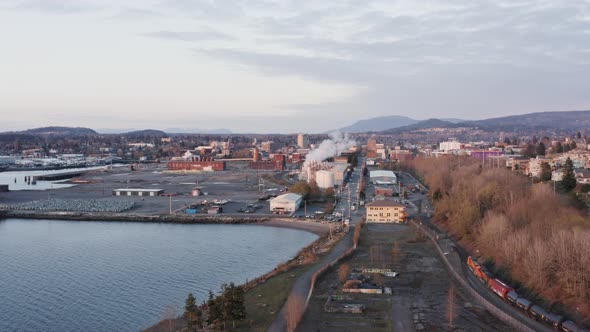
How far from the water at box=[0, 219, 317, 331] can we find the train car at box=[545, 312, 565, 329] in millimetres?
5261

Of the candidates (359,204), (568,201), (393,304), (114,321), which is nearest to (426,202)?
(359,204)

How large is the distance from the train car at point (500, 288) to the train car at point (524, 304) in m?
0.36

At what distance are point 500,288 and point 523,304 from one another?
724mm

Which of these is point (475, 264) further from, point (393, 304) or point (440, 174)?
point (440, 174)

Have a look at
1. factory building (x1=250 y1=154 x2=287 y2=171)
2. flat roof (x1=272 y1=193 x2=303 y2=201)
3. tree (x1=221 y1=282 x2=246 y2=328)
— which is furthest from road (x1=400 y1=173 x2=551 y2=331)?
factory building (x1=250 y1=154 x2=287 y2=171)

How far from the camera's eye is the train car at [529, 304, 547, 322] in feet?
24.1

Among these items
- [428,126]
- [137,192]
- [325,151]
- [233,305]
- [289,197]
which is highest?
[428,126]

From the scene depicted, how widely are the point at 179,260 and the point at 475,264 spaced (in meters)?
6.13

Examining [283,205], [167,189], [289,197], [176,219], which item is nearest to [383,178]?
[289,197]

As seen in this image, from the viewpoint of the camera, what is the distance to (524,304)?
7773 mm

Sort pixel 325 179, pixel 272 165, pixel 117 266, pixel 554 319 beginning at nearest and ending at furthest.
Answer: pixel 554 319
pixel 117 266
pixel 325 179
pixel 272 165

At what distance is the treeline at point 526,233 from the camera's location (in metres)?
8.05

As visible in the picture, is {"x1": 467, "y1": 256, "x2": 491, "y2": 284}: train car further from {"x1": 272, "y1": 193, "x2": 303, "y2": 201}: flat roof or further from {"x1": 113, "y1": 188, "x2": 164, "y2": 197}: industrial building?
{"x1": 113, "y1": 188, "x2": 164, "y2": 197}: industrial building

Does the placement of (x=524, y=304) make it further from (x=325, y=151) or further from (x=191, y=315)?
(x=325, y=151)
